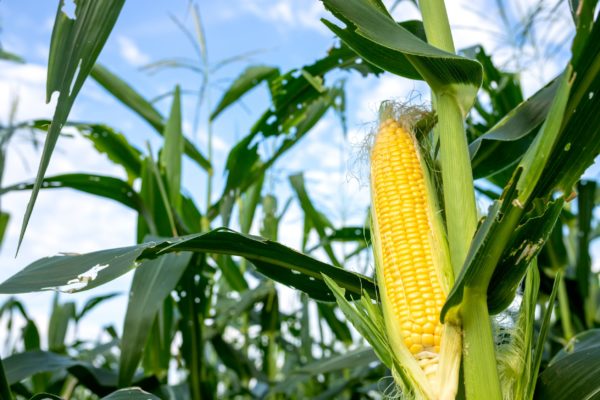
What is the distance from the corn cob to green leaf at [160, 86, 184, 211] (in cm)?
100

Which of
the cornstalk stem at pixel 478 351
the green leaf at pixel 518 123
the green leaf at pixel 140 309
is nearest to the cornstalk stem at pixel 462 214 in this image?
the cornstalk stem at pixel 478 351

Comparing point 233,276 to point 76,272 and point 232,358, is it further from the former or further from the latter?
point 76,272

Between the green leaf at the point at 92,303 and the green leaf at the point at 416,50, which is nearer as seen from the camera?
the green leaf at the point at 416,50

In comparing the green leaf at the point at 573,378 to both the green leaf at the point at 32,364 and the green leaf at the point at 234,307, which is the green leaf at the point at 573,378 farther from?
the green leaf at the point at 234,307

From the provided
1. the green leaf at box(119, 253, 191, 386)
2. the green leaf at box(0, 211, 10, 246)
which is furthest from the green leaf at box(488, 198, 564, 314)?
the green leaf at box(0, 211, 10, 246)

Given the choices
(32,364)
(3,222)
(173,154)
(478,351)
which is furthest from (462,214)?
(3,222)

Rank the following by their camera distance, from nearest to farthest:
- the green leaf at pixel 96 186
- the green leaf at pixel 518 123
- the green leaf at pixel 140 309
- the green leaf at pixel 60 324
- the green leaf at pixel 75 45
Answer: the green leaf at pixel 75 45 → the green leaf at pixel 518 123 → the green leaf at pixel 140 309 → the green leaf at pixel 96 186 → the green leaf at pixel 60 324

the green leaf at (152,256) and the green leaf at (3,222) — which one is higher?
the green leaf at (3,222)

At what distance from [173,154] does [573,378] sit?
134 centimetres

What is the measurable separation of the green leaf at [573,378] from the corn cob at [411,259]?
23 centimetres

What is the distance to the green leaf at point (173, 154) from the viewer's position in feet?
5.97

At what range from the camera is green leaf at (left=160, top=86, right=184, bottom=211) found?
5.97ft

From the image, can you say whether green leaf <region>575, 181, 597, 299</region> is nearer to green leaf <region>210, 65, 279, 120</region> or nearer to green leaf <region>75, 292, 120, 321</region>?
green leaf <region>210, 65, 279, 120</region>

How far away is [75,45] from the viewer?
69 cm
